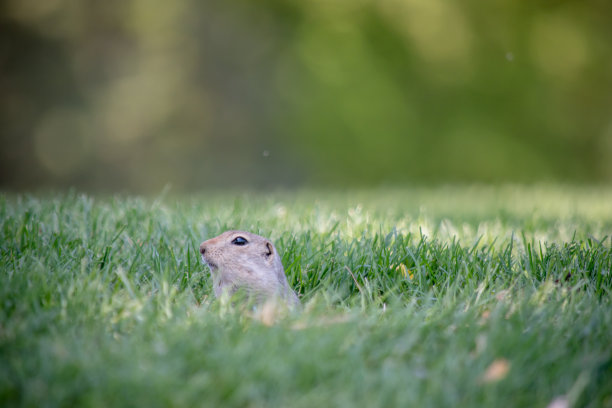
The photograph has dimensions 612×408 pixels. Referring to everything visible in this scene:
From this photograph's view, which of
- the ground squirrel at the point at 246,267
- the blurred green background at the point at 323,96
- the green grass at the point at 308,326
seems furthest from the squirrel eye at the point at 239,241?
the blurred green background at the point at 323,96

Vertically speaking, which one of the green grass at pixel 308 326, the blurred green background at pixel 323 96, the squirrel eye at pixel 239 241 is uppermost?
the blurred green background at pixel 323 96

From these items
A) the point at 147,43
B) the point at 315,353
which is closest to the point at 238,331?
the point at 315,353

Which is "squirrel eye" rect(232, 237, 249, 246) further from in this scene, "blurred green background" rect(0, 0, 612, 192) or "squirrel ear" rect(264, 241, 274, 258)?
"blurred green background" rect(0, 0, 612, 192)

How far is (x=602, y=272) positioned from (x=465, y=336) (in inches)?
41.7

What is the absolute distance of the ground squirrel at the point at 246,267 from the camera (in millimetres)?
2295

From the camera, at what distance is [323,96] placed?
39.9 ft

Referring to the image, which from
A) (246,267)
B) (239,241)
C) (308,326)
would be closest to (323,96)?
(239,241)

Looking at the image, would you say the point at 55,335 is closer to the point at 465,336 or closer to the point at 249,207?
the point at 465,336

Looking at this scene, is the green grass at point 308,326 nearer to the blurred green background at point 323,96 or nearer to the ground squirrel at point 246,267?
the ground squirrel at point 246,267

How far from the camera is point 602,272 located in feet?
8.50

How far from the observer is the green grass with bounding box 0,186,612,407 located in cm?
157

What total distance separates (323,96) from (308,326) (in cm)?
1061

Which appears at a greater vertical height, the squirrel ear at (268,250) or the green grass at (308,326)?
the squirrel ear at (268,250)

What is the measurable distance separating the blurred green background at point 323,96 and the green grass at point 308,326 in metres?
9.28
